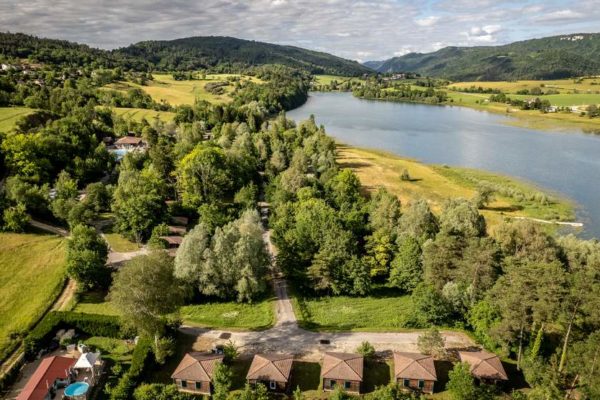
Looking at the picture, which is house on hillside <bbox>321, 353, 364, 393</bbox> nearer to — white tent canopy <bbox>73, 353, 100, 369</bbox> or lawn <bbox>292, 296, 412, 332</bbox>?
lawn <bbox>292, 296, 412, 332</bbox>

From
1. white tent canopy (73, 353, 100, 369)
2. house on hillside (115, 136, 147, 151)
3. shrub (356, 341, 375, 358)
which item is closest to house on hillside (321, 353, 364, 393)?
shrub (356, 341, 375, 358)

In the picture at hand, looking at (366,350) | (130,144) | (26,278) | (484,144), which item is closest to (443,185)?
(484,144)

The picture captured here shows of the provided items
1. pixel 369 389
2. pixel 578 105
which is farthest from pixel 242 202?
pixel 578 105

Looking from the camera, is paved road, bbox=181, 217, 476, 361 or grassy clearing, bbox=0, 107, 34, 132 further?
grassy clearing, bbox=0, 107, 34, 132

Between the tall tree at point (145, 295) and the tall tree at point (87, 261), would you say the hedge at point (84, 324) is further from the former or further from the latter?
the tall tree at point (87, 261)

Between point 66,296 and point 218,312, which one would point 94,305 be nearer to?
point 66,296

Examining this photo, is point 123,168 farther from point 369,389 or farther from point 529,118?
point 529,118

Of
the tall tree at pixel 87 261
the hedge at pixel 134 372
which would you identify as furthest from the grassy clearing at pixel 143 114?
the hedge at pixel 134 372
